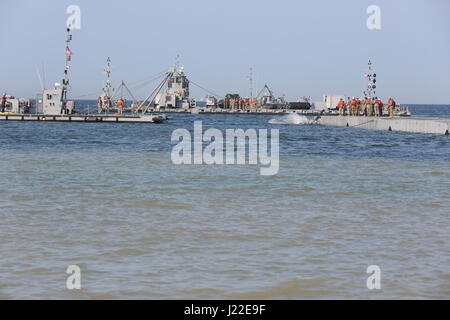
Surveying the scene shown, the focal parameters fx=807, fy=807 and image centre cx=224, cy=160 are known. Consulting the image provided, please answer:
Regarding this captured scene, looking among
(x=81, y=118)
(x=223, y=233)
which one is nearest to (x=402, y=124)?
(x=81, y=118)

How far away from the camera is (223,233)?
1455 cm

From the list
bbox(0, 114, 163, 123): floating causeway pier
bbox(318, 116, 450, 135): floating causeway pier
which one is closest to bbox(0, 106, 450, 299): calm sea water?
bbox(318, 116, 450, 135): floating causeway pier

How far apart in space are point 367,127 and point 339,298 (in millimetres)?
65365

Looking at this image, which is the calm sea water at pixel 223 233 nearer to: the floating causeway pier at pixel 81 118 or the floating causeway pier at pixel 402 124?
the floating causeway pier at pixel 402 124

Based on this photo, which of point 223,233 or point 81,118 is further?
point 81,118

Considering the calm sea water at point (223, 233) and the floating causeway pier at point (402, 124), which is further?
the floating causeway pier at point (402, 124)

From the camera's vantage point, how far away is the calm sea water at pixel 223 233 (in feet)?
35.0

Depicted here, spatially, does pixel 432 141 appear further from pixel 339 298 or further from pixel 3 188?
pixel 339 298

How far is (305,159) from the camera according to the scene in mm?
37219

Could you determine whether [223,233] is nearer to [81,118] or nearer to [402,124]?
[402,124]

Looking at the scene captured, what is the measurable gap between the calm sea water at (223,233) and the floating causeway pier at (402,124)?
3184 cm

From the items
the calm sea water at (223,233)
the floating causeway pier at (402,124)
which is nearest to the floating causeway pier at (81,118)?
the floating causeway pier at (402,124)

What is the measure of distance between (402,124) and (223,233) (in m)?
54.6

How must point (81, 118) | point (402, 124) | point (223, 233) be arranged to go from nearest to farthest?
1. point (223, 233)
2. point (402, 124)
3. point (81, 118)
